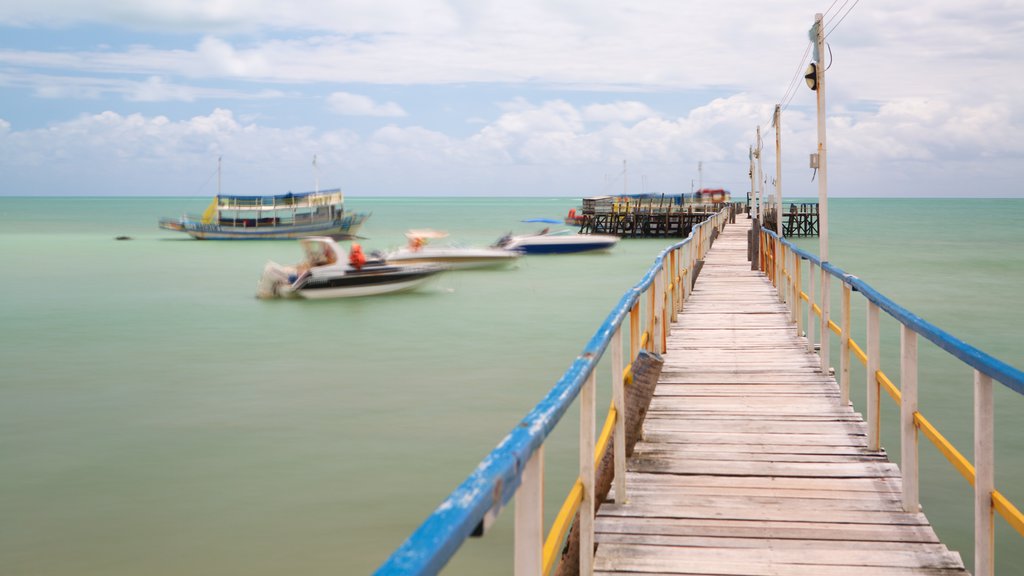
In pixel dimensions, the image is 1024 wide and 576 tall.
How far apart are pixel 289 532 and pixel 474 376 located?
Result: 311 inches

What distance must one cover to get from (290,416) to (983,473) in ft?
35.2

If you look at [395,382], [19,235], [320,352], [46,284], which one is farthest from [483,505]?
[19,235]

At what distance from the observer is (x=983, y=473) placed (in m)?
3.52

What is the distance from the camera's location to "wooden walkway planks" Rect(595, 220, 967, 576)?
4035 millimetres

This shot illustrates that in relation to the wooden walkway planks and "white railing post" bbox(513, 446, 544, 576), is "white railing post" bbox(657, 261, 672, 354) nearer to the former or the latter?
the wooden walkway planks

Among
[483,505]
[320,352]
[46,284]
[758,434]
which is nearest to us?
[483,505]

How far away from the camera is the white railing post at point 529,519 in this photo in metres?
2.41

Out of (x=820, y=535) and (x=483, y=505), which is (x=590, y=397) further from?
(x=483, y=505)

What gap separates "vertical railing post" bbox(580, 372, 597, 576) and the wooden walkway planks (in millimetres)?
202

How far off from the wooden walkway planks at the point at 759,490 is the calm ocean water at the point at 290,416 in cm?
207

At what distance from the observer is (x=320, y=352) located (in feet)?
62.6

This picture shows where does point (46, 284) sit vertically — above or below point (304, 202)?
below

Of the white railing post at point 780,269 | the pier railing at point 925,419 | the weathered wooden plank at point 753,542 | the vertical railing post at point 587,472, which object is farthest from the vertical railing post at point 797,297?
the vertical railing post at point 587,472

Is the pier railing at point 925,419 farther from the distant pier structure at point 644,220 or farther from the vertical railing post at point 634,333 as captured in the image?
the distant pier structure at point 644,220
